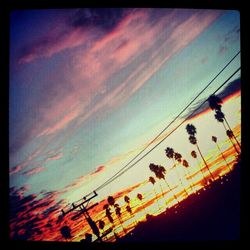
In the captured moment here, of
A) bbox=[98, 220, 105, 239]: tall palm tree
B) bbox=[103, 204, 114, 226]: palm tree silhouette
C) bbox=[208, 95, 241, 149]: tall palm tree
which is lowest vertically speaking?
bbox=[98, 220, 105, 239]: tall palm tree

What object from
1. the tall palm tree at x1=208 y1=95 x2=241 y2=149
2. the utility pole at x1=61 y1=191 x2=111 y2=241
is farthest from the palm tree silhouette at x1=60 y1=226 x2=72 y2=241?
the tall palm tree at x1=208 y1=95 x2=241 y2=149

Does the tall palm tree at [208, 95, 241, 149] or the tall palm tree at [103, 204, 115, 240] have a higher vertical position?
the tall palm tree at [208, 95, 241, 149]

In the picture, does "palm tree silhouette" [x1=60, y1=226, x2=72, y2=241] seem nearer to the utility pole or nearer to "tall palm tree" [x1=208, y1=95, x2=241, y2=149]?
the utility pole

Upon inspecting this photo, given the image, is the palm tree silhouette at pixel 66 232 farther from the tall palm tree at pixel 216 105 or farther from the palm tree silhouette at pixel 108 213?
the tall palm tree at pixel 216 105

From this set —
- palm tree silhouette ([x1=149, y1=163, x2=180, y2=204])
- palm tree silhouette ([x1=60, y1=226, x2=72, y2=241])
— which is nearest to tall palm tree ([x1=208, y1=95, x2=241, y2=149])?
palm tree silhouette ([x1=149, y1=163, x2=180, y2=204])

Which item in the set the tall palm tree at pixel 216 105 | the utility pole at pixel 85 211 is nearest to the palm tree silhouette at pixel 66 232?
the utility pole at pixel 85 211

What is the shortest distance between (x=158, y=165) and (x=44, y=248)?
164 cm

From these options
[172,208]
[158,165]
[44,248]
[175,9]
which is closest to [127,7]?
[175,9]

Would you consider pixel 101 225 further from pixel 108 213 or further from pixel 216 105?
pixel 216 105

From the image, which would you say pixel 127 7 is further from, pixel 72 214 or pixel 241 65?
pixel 72 214

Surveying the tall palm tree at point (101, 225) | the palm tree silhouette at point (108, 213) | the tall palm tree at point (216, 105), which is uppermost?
the tall palm tree at point (216, 105)

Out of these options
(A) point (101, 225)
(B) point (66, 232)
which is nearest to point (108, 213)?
(A) point (101, 225)

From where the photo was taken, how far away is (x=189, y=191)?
2947 millimetres

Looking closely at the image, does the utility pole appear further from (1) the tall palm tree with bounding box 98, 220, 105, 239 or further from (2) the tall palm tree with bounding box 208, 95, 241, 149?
(2) the tall palm tree with bounding box 208, 95, 241, 149
